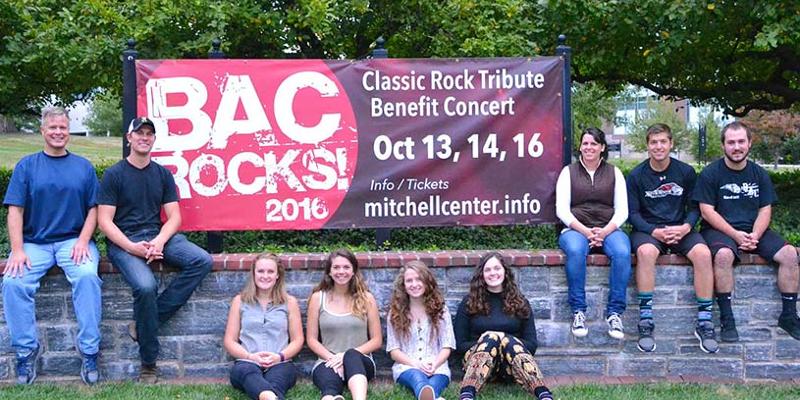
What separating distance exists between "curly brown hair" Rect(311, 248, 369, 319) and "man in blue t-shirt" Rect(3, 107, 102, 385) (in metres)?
1.49

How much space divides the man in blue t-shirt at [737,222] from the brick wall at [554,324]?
11cm

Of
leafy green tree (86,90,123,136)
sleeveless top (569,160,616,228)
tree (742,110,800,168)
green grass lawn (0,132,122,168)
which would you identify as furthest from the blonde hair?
leafy green tree (86,90,123,136)

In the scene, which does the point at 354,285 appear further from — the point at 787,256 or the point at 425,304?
the point at 787,256

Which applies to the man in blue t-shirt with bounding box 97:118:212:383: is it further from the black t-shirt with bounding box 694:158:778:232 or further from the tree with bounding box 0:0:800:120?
the black t-shirt with bounding box 694:158:778:232

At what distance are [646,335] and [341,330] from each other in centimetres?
209

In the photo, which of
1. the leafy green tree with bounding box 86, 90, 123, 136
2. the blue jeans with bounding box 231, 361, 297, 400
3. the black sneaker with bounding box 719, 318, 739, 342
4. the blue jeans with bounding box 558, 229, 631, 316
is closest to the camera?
the blue jeans with bounding box 231, 361, 297, 400

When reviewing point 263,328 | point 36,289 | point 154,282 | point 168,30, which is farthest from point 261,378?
point 168,30

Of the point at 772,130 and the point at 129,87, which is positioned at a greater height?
the point at 772,130

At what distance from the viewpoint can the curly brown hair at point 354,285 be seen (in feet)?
17.0

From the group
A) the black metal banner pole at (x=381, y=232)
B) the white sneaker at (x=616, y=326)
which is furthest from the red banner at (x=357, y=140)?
the white sneaker at (x=616, y=326)

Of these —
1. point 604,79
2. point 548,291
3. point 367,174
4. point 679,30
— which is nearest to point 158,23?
point 367,174

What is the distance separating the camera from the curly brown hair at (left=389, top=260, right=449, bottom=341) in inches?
203

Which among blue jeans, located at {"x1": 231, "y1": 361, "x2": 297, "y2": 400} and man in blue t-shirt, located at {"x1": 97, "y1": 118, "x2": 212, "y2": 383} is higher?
man in blue t-shirt, located at {"x1": 97, "y1": 118, "x2": 212, "y2": 383}

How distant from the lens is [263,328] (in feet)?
17.0
